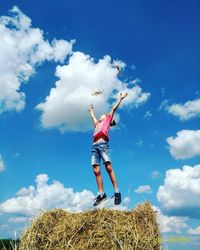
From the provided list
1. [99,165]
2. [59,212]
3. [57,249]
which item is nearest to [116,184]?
[99,165]

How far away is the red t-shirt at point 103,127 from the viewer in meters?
11.5

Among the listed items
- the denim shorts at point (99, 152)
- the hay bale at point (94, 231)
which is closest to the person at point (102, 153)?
the denim shorts at point (99, 152)

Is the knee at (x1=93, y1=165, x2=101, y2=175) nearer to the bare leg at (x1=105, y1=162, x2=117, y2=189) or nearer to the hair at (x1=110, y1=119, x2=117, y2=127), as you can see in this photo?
the bare leg at (x1=105, y1=162, x2=117, y2=189)

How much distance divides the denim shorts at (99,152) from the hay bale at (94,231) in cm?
163

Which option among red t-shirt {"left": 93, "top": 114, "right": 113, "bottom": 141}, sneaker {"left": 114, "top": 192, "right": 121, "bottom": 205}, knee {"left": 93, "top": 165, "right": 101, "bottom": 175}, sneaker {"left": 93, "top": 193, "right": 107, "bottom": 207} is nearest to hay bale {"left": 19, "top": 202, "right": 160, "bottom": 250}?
sneaker {"left": 114, "top": 192, "right": 121, "bottom": 205}

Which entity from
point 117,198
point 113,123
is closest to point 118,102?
point 113,123

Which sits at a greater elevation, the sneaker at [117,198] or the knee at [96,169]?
the knee at [96,169]

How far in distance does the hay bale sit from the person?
0.91 m

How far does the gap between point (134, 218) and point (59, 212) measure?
5.35 ft

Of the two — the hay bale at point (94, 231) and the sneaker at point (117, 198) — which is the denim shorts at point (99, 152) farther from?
the hay bale at point (94, 231)

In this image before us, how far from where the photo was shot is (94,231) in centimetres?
955

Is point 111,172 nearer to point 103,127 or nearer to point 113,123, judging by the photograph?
point 103,127

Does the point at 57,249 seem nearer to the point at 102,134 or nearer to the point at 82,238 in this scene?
the point at 82,238

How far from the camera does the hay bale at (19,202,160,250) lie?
942 cm
